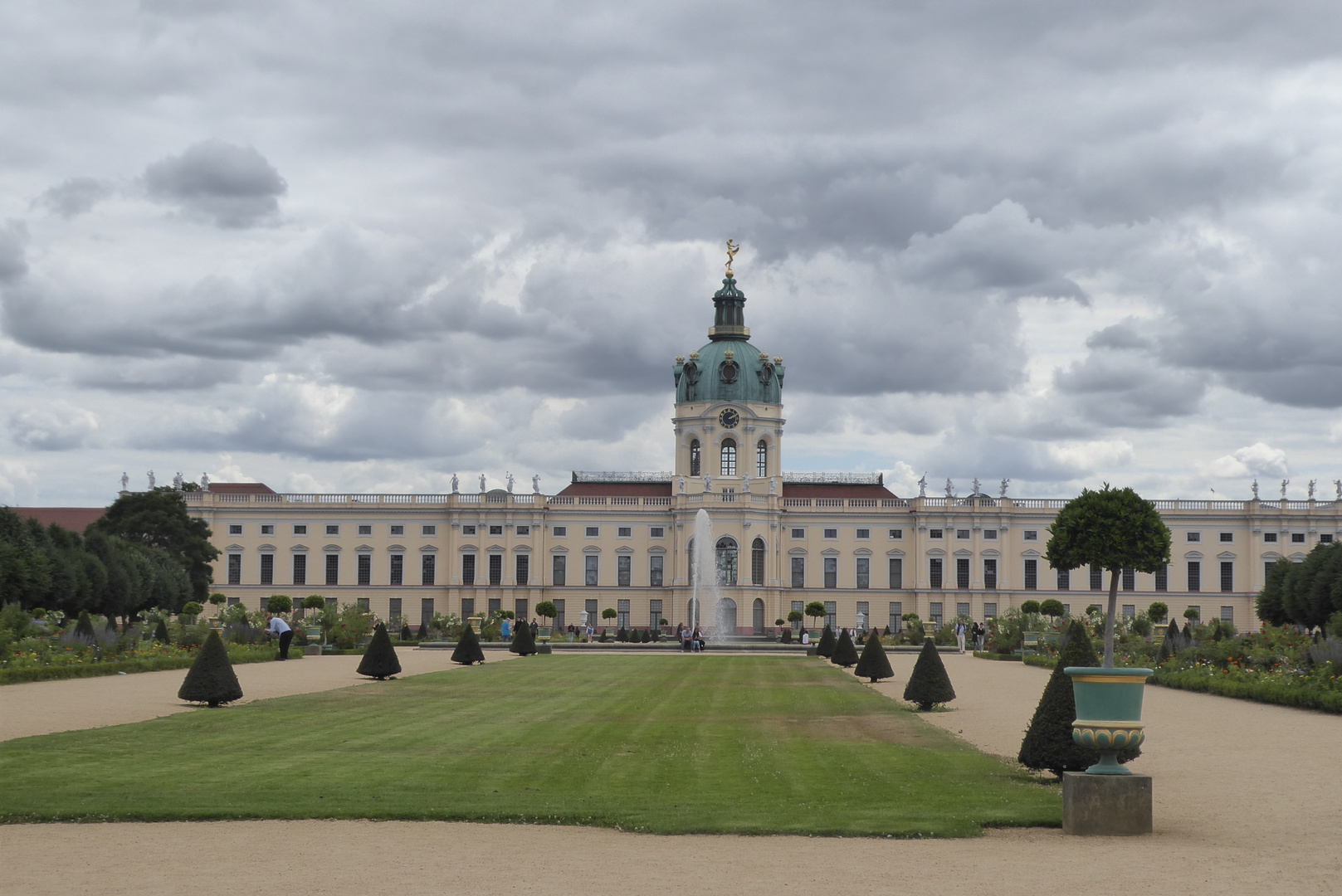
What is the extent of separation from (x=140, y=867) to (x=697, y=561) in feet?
252

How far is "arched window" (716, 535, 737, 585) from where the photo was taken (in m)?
89.2

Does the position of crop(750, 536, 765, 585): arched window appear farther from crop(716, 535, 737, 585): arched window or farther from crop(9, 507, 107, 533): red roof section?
crop(9, 507, 107, 533): red roof section

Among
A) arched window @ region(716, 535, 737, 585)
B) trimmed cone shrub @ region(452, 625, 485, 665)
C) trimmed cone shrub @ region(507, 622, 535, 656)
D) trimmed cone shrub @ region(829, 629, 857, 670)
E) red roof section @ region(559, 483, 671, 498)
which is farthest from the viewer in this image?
red roof section @ region(559, 483, 671, 498)

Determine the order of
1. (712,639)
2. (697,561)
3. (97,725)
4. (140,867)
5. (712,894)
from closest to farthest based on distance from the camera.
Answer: (712,894)
(140,867)
(97,725)
(712,639)
(697,561)

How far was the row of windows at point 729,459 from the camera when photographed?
3659 inches

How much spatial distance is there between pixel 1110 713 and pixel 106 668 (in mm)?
27455

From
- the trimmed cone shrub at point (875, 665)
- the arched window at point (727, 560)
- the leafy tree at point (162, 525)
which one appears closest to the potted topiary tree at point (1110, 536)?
the trimmed cone shrub at point (875, 665)

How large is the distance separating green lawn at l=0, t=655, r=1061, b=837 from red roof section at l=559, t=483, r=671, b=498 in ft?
233

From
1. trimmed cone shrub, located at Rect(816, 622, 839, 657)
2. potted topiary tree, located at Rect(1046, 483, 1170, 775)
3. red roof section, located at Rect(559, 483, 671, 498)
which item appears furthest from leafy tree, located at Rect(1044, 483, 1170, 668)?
red roof section, located at Rect(559, 483, 671, 498)

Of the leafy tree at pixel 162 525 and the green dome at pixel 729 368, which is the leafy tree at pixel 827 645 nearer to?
the leafy tree at pixel 162 525

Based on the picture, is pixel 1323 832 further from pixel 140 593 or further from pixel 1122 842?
pixel 140 593

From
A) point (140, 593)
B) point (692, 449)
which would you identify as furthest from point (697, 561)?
point (140, 593)

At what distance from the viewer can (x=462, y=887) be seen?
32.8ft

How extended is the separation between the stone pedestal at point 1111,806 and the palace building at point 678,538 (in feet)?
257
